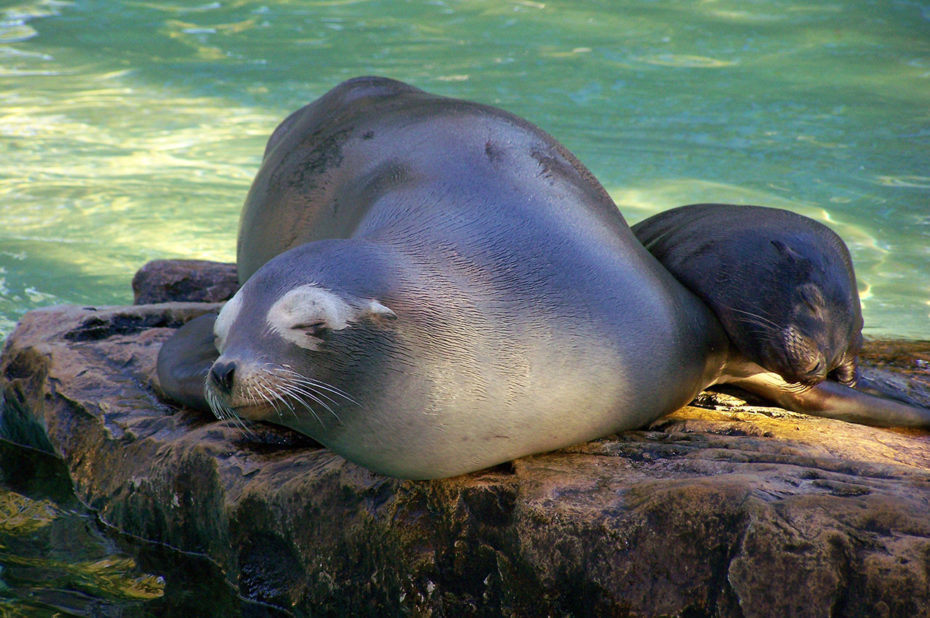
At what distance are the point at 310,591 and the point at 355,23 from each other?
448 inches

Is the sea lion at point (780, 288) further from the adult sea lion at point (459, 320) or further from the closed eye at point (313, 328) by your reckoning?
the closed eye at point (313, 328)

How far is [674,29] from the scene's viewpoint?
1323 centimetres

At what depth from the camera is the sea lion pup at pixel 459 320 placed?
3018 mm

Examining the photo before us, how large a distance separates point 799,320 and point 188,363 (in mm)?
2295

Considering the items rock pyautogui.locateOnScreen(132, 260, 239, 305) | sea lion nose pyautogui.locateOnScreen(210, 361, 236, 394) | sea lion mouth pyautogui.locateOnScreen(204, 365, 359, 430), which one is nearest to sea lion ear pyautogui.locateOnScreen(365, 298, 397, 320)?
sea lion mouth pyautogui.locateOnScreen(204, 365, 359, 430)

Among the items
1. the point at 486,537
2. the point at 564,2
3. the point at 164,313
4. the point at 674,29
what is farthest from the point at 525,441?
the point at 564,2

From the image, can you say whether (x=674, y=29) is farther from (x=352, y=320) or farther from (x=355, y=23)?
(x=352, y=320)

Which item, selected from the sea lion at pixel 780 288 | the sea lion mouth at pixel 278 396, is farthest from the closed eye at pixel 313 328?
the sea lion at pixel 780 288

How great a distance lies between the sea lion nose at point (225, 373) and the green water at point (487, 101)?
13.5 feet

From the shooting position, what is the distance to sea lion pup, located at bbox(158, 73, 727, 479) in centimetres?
302

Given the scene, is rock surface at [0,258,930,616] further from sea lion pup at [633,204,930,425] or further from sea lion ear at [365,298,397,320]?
sea lion ear at [365,298,397,320]

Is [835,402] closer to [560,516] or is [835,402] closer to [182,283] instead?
[560,516]

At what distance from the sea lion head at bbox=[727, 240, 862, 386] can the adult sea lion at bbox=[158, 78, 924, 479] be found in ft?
0.46

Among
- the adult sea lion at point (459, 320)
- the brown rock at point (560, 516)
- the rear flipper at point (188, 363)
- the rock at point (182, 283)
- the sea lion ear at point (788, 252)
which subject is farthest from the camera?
the rock at point (182, 283)
